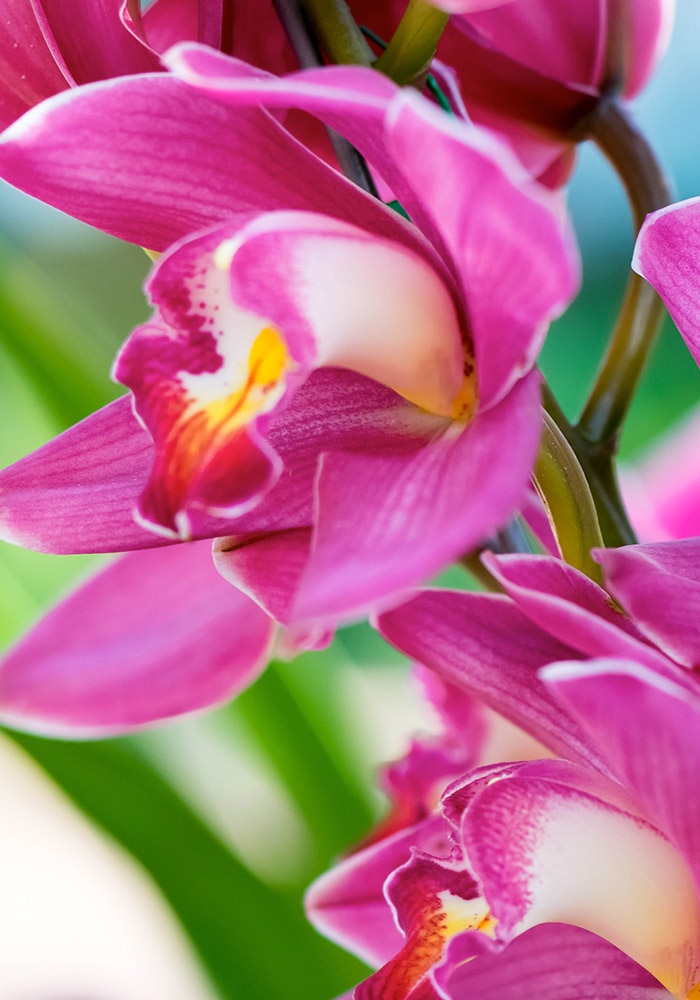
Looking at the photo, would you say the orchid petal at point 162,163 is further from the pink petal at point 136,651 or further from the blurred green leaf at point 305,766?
the blurred green leaf at point 305,766

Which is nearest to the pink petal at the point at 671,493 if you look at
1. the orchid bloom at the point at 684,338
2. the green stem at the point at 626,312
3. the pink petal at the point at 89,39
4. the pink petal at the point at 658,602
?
the orchid bloom at the point at 684,338

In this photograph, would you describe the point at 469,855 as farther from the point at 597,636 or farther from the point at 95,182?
the point at 95,182

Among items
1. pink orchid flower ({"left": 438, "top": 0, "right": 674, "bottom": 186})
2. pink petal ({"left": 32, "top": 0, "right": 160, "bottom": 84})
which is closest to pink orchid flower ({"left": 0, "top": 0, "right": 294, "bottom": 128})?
pink petal ({"left": 32, "top": 0, "right": 160, "bottom": 84})

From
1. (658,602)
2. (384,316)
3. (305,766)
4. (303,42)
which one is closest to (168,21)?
(303,42)

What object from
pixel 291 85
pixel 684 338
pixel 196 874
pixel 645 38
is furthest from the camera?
pixel 196 874

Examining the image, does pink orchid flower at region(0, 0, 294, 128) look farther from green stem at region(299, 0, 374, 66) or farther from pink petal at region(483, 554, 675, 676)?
pink petal at region(483, 554, 675, 676)

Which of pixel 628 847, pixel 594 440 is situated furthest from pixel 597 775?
pixel 594 440

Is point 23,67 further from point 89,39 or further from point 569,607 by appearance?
point 569,607
